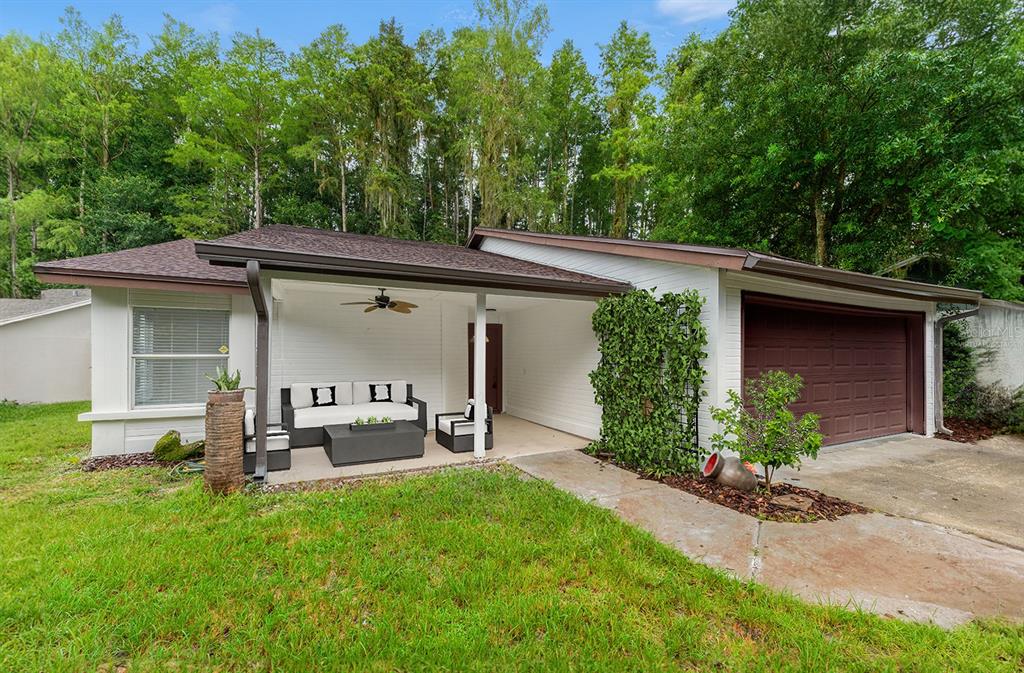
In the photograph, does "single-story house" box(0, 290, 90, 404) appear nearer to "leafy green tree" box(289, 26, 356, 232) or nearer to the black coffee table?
"leafy green tree" box(289, 26, 356, 232)

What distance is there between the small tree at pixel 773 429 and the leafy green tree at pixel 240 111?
18.7 metres

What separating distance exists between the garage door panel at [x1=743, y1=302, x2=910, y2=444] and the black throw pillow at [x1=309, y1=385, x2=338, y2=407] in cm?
621

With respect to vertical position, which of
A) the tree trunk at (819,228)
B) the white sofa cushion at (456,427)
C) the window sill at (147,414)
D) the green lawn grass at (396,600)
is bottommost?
the green lawn grass at (396,600)

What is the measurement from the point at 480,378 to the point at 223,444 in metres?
2.87

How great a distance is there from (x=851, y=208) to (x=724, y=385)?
9335 millimetres

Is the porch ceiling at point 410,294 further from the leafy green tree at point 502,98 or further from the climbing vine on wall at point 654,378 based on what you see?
the leafy green tree at point 502,98

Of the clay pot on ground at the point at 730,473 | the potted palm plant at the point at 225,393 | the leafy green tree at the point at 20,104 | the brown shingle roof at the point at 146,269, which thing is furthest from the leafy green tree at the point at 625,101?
the leafy green tree at the point at 20,104

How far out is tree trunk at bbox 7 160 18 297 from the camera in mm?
16703

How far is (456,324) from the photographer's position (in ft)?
29.0

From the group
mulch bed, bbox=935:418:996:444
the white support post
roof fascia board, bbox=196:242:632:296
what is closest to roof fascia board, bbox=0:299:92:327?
roof fascia board, bbox=196:242:632:296

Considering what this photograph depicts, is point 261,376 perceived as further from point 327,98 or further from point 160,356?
point 327,98

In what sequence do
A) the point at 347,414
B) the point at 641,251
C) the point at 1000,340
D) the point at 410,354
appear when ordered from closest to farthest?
the point at 641,251
the point at 347,414
the point at 1000,340
the point at 410,354

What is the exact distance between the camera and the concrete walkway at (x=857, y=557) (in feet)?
8.54

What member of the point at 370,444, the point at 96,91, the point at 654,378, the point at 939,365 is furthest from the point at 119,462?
the point at 96,91
